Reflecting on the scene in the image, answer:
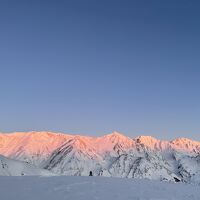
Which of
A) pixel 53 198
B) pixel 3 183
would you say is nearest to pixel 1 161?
pixel 3 183

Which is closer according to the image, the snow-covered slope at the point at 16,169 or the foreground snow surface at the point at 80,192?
the foreground snow surface at the point at 80,192

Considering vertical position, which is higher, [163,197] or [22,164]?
[163,197]

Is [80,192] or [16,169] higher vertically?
[80,192]

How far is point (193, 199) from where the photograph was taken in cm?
2067

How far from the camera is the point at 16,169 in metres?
95.2

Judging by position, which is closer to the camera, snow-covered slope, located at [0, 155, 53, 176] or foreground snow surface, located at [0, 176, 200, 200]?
foreground snow surface, located at [0, 176, 200, 200]

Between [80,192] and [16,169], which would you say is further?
[16,169]

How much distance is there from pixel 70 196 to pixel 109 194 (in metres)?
2.15

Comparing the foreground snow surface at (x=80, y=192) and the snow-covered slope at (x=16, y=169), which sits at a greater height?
the foreground snow surface at (x=80, y=192)

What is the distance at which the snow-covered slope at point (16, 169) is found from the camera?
90.5 m

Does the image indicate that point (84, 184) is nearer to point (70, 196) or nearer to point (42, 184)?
point (42, 184)

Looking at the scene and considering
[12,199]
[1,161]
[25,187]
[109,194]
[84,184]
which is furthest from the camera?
[1,161]

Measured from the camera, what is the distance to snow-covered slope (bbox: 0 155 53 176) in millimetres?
90500

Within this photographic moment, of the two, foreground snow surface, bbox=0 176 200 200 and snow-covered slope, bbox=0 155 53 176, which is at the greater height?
foreground snow surface, bbox=0 176 200 200
